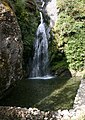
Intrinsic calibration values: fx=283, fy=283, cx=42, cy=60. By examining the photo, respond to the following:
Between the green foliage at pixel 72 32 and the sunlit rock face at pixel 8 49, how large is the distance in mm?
7535

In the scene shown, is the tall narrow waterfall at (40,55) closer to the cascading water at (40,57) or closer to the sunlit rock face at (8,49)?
the cascading water at (40,57)

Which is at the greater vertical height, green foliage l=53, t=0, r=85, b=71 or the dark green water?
green foliage l=53, t=0, r=85, b=71

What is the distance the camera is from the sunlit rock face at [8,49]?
11.5 meters

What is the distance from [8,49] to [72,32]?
8973 millimetres

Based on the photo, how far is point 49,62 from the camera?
20312 mm

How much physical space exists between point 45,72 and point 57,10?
5280mm

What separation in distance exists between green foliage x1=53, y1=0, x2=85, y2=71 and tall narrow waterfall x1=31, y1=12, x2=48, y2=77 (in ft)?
2.89

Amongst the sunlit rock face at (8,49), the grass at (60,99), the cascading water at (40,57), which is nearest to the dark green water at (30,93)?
the grass at (60,99)

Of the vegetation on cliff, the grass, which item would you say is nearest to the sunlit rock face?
the grass

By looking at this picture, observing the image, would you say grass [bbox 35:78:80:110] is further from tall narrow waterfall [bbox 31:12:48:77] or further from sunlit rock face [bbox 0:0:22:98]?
tall narrow waterfall [bbox 31:12:48:77]

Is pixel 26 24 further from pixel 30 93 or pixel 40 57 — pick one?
pixel 30 93

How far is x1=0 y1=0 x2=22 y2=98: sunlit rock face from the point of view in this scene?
11469 mm

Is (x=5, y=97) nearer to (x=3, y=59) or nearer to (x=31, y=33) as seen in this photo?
(x=3, y=59)

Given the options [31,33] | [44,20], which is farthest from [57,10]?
[31,33]
